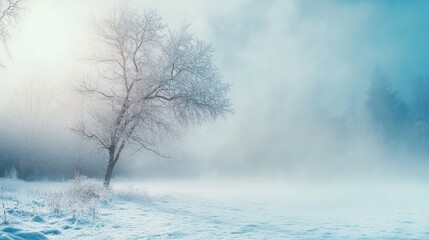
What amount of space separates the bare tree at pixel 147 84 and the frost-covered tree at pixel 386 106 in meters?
44.0

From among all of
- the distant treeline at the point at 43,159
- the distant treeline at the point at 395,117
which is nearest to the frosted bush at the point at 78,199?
the distant treeline at the point at 43,159

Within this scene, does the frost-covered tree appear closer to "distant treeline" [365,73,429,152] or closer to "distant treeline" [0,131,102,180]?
"distant treeline" [365,73,429,152]

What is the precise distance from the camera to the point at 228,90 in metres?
19.2

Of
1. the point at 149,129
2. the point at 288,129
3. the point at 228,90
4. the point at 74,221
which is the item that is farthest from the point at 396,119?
the point at 74,221

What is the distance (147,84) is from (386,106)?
5024cm

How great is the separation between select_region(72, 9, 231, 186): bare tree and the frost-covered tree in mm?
43982

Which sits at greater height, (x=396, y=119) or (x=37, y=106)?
(x=396, y=119)

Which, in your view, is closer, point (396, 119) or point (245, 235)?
point (245, 235)

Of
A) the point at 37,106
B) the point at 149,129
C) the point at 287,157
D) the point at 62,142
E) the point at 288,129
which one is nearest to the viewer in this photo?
the point at 149,129

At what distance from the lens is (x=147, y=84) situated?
17781mm

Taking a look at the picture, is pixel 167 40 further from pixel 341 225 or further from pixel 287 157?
pixel 287 157

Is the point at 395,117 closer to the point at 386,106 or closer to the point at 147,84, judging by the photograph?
the point at 386,106

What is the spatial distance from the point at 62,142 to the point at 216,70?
97.9ft

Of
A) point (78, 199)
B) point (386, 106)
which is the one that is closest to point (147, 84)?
point (78, 199)
